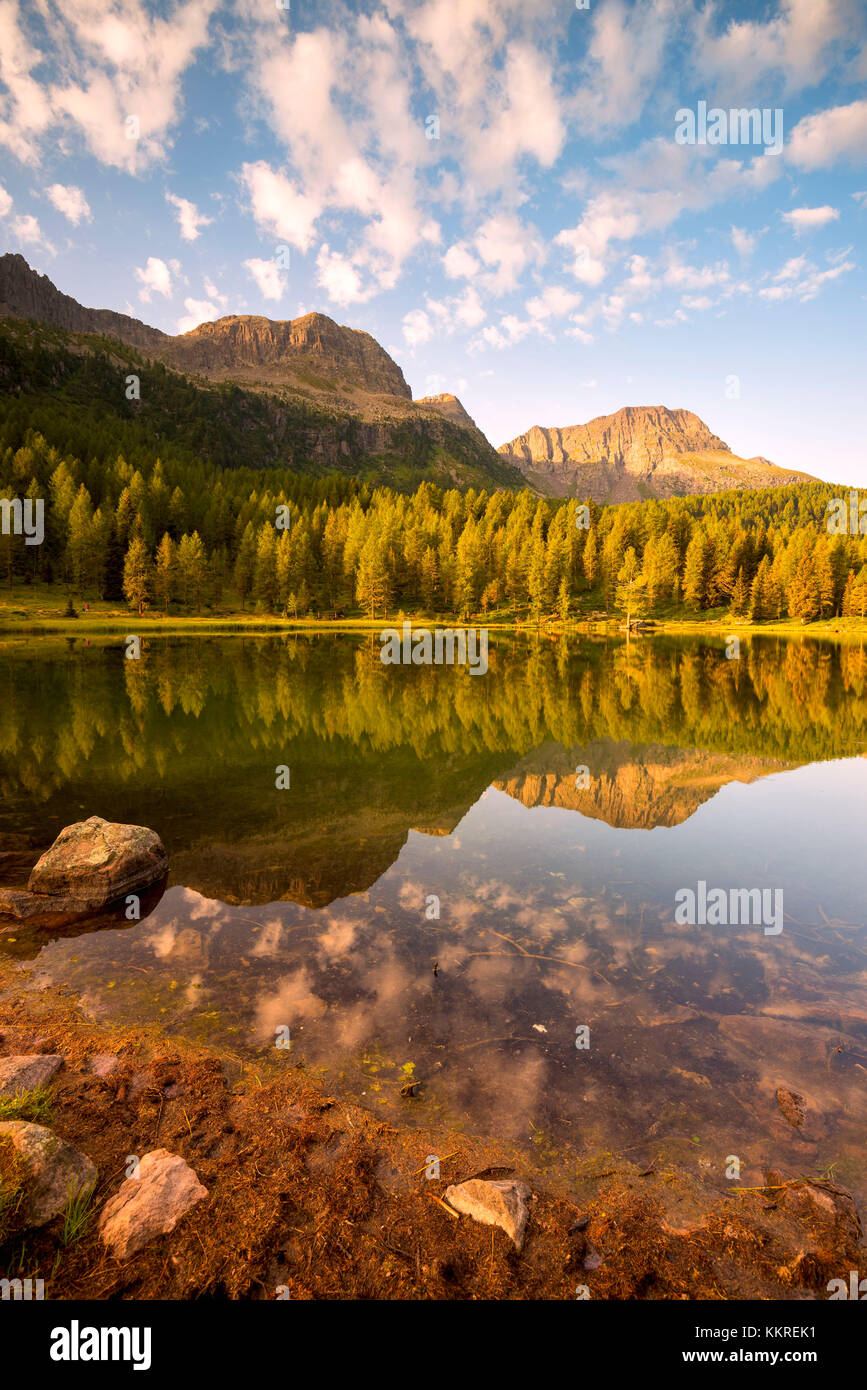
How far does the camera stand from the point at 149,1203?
19.3 ft

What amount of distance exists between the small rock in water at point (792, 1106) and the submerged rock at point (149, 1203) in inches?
284

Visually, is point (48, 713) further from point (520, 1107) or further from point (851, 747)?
point (851, 747)

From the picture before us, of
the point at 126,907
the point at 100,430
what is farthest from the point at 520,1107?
the point at 100,430

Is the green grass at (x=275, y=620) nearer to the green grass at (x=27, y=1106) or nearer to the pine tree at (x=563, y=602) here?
the pine tree at (x=563, y=602)

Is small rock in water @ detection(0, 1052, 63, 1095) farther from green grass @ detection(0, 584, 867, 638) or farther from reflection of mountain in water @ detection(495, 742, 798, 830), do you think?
green grass @ detection(0, 584, 867, 638)

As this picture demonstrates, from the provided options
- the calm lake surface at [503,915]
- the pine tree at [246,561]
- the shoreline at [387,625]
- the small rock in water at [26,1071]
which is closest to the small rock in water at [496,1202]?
the calm lake surface at [503,915]

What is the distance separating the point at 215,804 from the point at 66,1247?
15.4 metres

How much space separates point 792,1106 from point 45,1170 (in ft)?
29.4

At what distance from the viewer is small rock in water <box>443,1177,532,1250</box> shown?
5781 mm

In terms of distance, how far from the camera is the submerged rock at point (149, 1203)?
555 centimetres

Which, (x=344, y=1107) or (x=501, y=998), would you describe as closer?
(x=344, y=1107)

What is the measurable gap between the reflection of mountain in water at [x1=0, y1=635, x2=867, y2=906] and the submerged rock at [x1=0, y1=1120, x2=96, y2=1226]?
7.51 meters

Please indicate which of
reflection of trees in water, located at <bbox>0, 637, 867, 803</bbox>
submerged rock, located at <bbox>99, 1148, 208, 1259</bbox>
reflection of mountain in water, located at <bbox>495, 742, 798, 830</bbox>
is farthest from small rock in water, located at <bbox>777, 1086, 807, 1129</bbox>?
reflection of trees in water, located at <bbox>0, 637, 867, 803</bbox>
